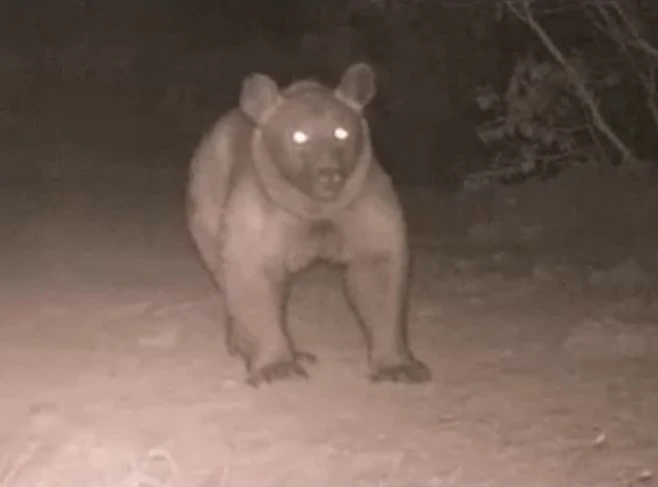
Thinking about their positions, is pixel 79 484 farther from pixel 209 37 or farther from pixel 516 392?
Answer: pixel 209 37

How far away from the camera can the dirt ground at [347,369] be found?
427cm

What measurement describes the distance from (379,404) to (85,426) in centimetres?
90

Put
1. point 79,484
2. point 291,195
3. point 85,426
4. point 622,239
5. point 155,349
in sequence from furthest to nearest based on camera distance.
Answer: point 622,239 → point 155,349 → point 291,195 → point 85,426 → point 79,484

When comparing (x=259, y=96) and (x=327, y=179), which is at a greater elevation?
(x=259, y=96)

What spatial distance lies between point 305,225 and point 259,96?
17.6 inches

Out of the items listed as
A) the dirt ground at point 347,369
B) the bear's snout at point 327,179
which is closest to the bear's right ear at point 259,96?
the bear's snout at point 327,179

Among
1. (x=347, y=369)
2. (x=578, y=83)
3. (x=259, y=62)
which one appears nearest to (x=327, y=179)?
(x=347, y=369)

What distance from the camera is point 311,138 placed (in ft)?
16.0

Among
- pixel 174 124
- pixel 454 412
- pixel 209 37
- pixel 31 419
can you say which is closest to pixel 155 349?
pixel 31 419

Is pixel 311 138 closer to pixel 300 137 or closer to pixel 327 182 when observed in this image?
pixel 300 137

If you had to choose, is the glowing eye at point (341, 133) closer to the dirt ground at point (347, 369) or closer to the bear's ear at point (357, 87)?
the bear's ear at point (357, 87)

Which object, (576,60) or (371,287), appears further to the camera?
(576,60)

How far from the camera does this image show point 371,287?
16.9 feet

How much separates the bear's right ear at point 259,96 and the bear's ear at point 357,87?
0.22 m
